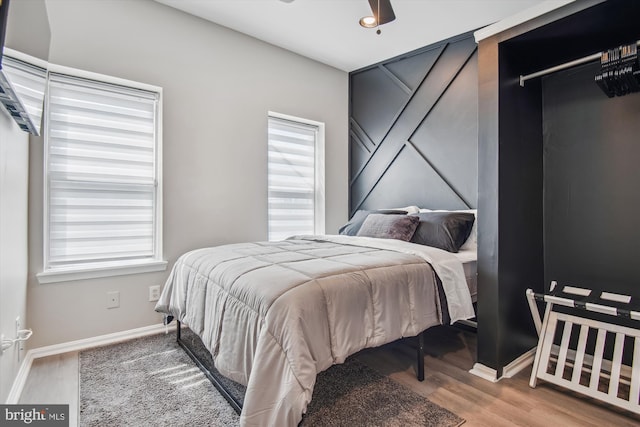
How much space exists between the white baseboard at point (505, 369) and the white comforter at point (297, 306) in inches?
14.5

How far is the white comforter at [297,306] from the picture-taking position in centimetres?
135

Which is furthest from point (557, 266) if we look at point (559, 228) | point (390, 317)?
point (390, 317)

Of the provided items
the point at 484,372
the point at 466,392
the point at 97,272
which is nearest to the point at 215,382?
the point at 97,272

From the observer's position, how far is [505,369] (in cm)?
214

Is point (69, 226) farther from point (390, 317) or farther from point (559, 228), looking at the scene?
point (559, 228)

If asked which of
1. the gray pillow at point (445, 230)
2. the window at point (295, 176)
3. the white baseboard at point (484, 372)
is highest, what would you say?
the window at point (295, 176)

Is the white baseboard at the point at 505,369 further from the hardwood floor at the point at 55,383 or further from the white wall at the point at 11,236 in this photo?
the white wall at the point at 11,236

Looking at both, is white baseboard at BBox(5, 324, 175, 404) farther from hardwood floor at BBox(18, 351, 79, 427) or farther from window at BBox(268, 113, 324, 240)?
window at BBox(268, 113, 324, 240)

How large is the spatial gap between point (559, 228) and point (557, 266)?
0.28 meters

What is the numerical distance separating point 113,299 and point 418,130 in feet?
10.8

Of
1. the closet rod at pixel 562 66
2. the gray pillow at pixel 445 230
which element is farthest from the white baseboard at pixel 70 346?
the closet rod at pixel 562 66

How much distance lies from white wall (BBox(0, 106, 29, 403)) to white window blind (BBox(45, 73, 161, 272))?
268mm

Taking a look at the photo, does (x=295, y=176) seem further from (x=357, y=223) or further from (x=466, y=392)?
(x=466, y=392)

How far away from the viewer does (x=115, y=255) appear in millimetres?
2748
